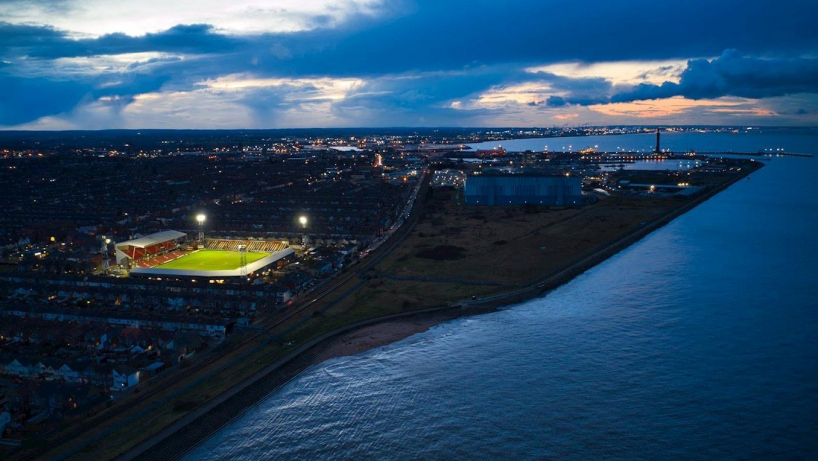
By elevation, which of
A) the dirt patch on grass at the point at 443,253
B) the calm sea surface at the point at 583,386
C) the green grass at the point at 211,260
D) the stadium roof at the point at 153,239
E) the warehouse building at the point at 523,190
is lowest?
the calm sea surface at the point at 583,386

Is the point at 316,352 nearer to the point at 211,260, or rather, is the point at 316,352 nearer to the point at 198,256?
the point at 211,260

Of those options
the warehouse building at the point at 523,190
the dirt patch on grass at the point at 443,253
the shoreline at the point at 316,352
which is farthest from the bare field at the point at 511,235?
the warehouse building at the point at 523,190

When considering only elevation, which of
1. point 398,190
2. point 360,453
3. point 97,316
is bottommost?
point 360,453

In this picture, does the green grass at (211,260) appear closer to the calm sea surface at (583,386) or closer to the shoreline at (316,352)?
the shoreline at (316,352)

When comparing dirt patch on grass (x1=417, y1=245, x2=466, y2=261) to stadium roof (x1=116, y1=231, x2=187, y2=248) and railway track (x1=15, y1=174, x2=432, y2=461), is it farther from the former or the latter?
stadium roof (x1=116, y1=231, x2=187, y2=248)

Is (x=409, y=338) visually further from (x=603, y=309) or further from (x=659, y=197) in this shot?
(x=659, y=197)

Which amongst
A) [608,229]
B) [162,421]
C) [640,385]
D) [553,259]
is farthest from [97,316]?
[608,229]

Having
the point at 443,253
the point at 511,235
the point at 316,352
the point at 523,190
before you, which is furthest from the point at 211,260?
the point at 523,190
